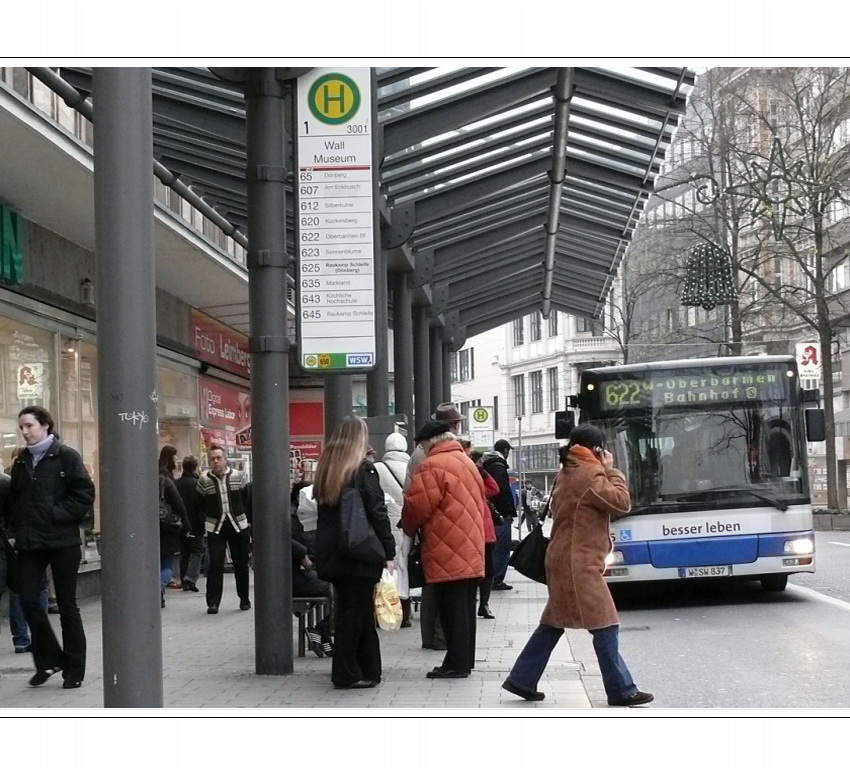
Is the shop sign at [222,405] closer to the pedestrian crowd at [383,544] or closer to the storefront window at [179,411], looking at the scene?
the storefront window at [179,411]

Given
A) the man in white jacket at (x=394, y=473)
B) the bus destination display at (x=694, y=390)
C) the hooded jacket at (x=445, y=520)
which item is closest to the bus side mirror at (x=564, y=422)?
the bus destination display at (x=694, y=390)

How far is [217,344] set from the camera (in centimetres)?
2622

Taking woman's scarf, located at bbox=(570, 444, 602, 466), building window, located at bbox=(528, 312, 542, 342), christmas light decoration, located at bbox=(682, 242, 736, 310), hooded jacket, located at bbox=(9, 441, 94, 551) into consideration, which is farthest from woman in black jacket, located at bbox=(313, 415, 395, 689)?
building window, located at bbox=(528, 312, 542, 342)

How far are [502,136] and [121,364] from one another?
9725 mm

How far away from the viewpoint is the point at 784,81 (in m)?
36.0

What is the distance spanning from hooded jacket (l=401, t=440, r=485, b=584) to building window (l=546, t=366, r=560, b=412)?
72901 millimetres

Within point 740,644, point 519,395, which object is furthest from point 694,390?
point 519,395

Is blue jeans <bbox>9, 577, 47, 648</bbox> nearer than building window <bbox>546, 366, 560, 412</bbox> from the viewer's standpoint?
Yes

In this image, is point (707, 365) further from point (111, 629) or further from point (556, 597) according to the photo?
point (111, 629)

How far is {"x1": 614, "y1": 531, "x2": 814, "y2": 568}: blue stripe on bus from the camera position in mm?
14992

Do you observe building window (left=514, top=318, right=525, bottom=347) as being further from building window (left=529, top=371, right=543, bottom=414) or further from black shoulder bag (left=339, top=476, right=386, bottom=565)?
black shoulder bag (left=339, top=476, right=386, bottom=565)

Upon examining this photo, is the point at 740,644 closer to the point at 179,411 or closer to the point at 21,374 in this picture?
the point at 21,374

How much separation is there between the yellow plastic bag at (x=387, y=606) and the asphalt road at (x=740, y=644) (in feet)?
5.54
